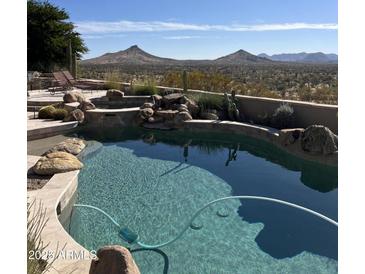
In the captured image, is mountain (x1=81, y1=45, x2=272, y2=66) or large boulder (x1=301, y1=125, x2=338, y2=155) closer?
large boulder (x1=301, y1=125, x2=338, y2=155)

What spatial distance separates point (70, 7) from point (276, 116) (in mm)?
17995

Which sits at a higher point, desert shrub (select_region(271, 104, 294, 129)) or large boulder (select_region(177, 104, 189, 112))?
large boulder (select_region(177, 104, 189, 112))

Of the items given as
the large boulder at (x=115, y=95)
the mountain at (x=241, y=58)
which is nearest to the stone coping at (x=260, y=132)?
the large boulder at (x=115, y=95)

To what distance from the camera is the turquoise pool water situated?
3840mm

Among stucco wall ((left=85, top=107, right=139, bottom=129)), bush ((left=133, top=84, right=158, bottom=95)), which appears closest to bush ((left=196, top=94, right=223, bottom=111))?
stucco wall ((left=85, top=107, right=139, bottom=129))

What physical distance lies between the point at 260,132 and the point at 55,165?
5.10 meters

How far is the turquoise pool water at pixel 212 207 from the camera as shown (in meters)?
3.84

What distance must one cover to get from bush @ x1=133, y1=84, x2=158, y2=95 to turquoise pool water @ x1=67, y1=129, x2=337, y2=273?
5.27m

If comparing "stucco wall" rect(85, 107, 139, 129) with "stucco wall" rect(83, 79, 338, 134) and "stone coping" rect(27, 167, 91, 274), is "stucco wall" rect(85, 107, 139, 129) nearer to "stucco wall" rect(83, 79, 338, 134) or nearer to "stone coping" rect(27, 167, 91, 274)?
"stucco wall" rect(83, 79, 338, 134)

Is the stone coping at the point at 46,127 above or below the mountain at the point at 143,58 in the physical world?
below

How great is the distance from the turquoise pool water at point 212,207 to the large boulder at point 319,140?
0.35m

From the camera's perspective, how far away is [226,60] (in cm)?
8731

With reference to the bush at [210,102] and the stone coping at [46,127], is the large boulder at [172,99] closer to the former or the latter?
the bush at [210,102]
